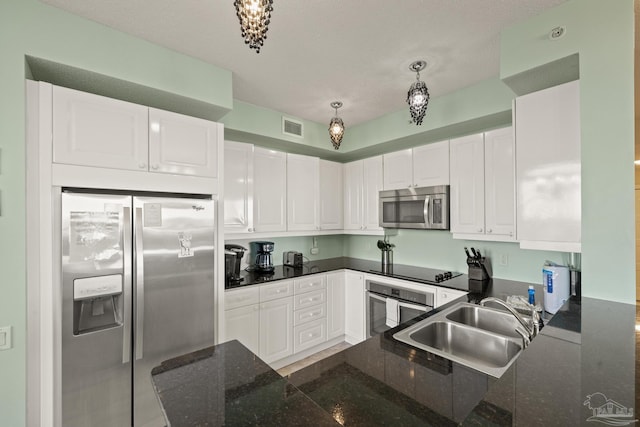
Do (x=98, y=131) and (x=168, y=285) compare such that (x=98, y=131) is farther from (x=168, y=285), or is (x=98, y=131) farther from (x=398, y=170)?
(x=398, y=170)

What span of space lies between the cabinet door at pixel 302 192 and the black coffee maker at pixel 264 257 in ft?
1.05

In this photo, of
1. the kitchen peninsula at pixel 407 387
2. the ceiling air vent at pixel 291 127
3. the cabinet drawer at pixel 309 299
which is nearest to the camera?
the kitchen peninsula at pixel 407 387

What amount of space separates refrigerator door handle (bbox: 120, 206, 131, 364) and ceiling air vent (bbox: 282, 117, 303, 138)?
6.25ft

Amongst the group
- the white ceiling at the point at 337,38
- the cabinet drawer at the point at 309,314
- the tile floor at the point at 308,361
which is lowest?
the tile floor at the point at 308,361

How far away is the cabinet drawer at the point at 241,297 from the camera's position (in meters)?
2.42

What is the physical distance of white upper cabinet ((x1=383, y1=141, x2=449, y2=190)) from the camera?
2754 mm

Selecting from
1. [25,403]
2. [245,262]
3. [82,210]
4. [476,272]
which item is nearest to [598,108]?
[476,272]

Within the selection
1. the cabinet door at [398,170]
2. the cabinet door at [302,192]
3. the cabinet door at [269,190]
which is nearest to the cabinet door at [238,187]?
the cabinet door at [269,190]

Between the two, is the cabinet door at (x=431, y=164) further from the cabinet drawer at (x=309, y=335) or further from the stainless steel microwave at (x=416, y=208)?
the cabinet drawer at (x=309, y=335)

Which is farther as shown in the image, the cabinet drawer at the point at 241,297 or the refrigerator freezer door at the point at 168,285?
the cabinet drawer at the point at 241,297

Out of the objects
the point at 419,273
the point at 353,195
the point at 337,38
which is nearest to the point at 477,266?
the point at 419,273

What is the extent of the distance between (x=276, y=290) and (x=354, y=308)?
1.02 meters

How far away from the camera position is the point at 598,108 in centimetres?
144

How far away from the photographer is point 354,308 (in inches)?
126
